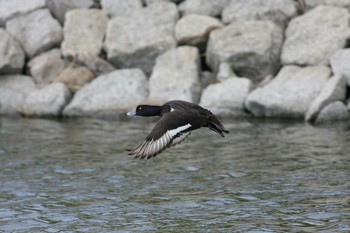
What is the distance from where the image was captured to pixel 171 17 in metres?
18.5

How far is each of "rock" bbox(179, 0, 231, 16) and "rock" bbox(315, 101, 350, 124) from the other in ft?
14.6

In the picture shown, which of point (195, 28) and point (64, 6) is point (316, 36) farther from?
point (64, 6)

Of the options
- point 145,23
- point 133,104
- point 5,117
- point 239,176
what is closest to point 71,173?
point 239,176

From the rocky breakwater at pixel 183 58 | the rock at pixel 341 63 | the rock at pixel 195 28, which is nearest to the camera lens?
the rock at pixel 341 63

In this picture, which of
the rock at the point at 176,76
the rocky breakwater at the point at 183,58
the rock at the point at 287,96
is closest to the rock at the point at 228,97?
the rocky breakwater at the point at 183,58

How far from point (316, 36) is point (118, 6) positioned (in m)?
4.89

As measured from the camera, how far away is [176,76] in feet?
56.2

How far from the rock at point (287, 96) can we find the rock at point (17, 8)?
21.0 feet

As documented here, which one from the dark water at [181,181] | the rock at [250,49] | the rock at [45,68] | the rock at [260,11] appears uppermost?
the rock at [260,11]

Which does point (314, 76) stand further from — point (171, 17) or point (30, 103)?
point (30, 103)

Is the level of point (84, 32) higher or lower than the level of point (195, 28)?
lower

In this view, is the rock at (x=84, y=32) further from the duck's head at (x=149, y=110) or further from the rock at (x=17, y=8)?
the duck's head at (x=149, y=110)

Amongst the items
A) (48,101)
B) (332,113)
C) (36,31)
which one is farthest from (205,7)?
(332,113)

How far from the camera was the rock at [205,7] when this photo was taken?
18.6m
